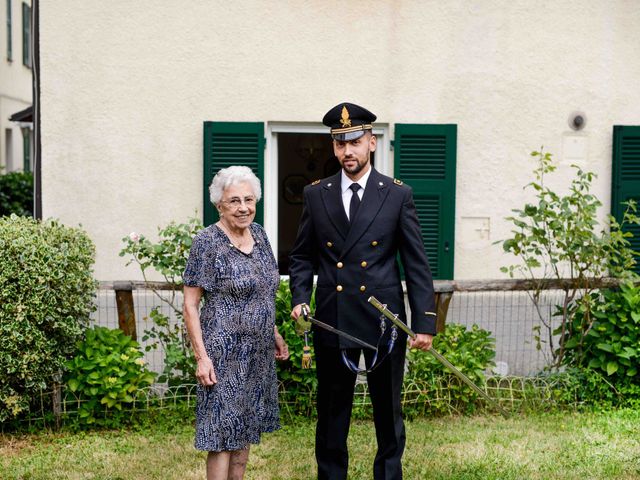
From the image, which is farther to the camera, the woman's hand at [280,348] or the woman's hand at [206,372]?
the woman's hand at [280,348]

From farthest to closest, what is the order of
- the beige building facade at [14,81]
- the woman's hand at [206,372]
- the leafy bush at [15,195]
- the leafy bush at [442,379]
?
the beige building facade at [14,81], the leafy bush at [15,195], the leafy bush at [442,379], the woman's hand at [206,372]

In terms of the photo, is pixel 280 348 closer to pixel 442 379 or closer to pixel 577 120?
pixel 442 379

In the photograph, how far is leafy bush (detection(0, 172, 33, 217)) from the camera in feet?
44.2

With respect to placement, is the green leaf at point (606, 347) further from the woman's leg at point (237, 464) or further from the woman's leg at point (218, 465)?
the woman's leg at point (218, 465)

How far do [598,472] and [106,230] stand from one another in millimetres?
4434

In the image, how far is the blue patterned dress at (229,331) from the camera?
4.22 m

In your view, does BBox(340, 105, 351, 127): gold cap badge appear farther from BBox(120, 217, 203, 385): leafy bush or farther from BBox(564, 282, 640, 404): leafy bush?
BBox(564, 282, 640, 404): leafy bush

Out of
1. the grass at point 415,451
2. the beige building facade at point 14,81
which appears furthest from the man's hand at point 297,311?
the beige building facade at point 14,81

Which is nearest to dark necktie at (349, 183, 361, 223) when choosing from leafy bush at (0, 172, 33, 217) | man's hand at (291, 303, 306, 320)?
man's hand at (291, 303, 306, 320)

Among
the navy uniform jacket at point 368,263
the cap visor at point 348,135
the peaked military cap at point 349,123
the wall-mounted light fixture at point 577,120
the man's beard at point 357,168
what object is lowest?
the navy uniform jacket at point 368,263

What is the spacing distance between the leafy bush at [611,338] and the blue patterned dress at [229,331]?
10.3 ft

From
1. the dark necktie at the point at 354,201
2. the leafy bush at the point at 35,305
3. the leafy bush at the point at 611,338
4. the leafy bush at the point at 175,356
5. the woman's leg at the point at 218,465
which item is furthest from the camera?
the leafy bush at the point at 611,338

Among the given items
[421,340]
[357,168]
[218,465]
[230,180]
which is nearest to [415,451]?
[421,340]

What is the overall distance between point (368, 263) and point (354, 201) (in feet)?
1.05
